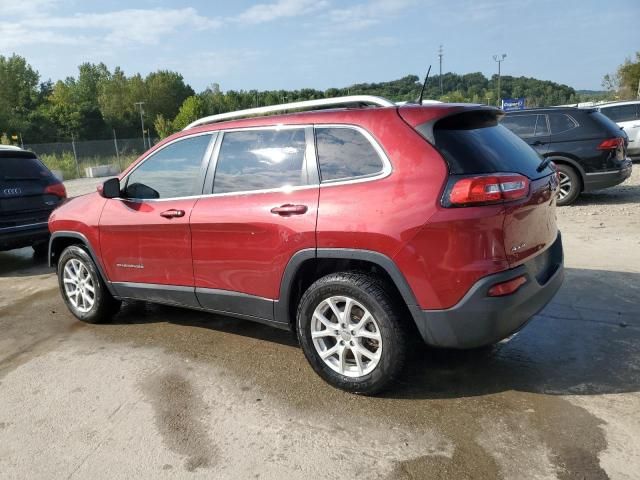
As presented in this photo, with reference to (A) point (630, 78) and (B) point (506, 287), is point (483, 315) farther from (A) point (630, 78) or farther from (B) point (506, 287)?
(A) point (630, 78)

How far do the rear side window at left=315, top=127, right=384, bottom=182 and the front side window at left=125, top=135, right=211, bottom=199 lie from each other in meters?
1.08

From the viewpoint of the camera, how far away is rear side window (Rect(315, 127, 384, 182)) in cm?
308

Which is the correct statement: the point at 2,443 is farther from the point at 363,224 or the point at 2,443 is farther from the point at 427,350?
the point at 427,350

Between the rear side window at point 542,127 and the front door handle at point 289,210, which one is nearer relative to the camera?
the front door handle at point 289,210

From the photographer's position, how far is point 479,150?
2.95 meters

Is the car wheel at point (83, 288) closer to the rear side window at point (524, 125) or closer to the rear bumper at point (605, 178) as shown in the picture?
the rear side window at point (524, 125)

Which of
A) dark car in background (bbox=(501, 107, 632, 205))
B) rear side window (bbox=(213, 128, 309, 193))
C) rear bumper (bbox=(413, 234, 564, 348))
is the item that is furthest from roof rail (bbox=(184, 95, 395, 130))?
dark car in background (bbox=(501, 107, 632, 205))

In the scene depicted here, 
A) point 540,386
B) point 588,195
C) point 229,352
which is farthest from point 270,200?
point 588,195

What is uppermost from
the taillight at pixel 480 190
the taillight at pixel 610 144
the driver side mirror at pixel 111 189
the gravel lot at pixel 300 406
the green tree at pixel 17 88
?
the green tree at pixel 17 88

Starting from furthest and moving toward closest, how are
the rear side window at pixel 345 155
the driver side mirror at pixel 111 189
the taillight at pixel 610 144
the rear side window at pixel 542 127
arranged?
the rear side window at pixel 542 127 → the taillight at pixel 610 144 → the driver side mirror at pixel 111 189 → the rear side window at pixel 345 155

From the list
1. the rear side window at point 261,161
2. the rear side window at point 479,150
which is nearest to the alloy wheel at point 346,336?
the rear side window at point 261,161

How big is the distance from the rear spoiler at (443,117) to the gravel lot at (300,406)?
1597mm

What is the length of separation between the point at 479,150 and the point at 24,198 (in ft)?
21.6

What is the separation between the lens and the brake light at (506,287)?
2.75 meters
